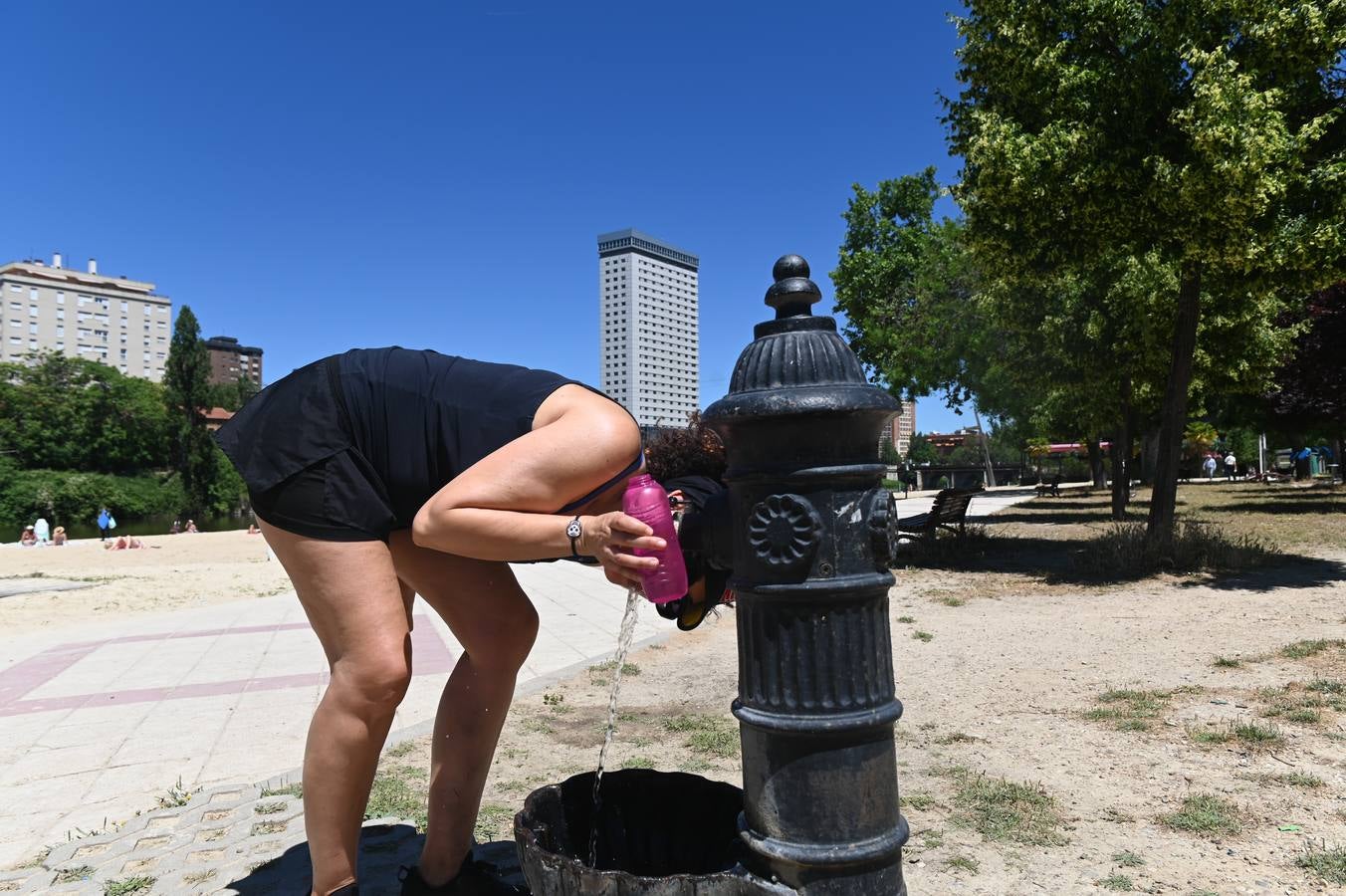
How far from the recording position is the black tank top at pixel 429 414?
1.92m

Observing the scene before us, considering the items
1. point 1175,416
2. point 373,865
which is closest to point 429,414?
point 373,865

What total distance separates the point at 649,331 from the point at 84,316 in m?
103

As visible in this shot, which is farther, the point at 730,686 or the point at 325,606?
the point at 730,686

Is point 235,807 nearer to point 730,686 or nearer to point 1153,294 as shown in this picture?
point 730,686

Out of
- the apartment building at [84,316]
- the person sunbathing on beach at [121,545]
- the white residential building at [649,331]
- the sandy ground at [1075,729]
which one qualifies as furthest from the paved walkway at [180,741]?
the apartment building at [84,316]

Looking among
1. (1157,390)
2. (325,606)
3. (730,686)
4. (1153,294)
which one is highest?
(1153,294)

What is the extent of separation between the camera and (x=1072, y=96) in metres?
8.61

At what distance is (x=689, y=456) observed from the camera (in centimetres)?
237

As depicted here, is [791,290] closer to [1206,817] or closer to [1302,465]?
[1206,817]

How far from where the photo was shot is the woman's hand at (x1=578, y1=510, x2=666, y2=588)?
1.56 meters

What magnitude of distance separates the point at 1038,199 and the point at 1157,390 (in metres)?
8.62

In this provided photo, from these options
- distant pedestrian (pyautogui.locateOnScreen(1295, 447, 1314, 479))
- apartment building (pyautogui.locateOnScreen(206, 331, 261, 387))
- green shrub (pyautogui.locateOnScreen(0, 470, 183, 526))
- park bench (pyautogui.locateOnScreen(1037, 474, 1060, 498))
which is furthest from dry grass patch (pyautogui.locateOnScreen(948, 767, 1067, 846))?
apartment building (pyautogui.locateOnScreen(206, 331, 261, 387))

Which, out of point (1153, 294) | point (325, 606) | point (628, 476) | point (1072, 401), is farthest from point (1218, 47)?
point (1072, 401)

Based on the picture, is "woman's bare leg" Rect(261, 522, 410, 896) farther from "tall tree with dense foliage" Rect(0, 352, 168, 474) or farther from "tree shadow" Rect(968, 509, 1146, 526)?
"tall tree with dense foliage" Rect(0, 352, 168, 474)
